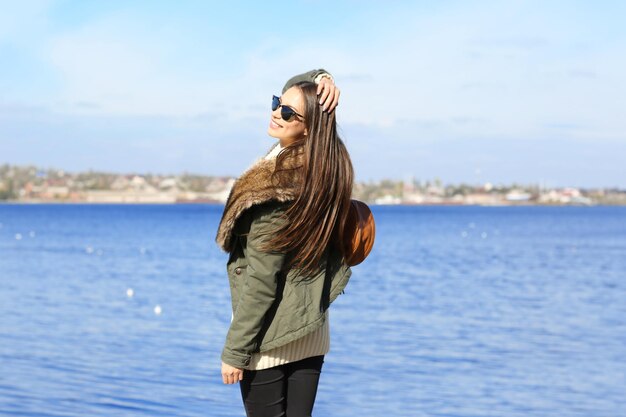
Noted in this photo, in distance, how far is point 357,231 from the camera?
335 centimetres

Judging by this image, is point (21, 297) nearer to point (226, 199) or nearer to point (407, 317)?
point (407, 317)

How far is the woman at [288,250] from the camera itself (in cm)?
317

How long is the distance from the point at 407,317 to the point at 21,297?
797cm

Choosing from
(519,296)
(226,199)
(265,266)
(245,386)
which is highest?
(226,199)

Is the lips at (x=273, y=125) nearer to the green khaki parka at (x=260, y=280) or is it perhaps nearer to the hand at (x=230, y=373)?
the green khaki parka at (x=260, y=280)

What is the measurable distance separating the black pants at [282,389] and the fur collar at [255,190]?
1.59 feet

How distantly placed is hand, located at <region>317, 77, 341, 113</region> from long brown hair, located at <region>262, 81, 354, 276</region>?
21 mm

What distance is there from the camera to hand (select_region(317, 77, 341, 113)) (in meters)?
3.27

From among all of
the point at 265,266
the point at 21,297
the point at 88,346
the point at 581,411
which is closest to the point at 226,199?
the point at 265,266

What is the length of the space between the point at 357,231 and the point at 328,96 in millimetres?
505

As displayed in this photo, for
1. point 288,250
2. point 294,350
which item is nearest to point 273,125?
point 288,250

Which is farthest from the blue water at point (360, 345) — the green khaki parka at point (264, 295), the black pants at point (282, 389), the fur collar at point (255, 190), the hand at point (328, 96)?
the hand at point (328, 96)

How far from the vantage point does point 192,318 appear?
53.6ft

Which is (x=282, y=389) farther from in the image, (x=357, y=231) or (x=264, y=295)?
(x=357, y=231)
